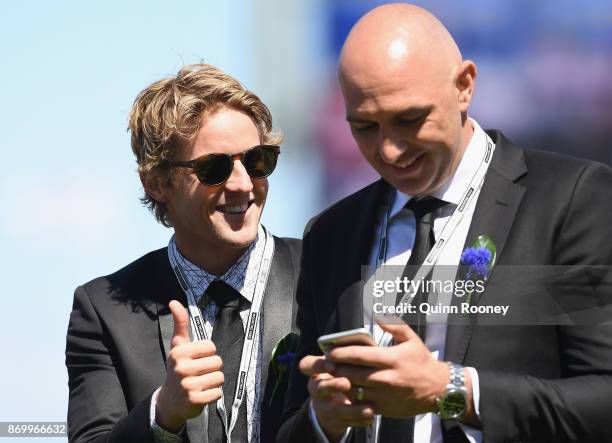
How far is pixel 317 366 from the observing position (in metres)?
3.64

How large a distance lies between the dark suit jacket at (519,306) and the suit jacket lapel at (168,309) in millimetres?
812

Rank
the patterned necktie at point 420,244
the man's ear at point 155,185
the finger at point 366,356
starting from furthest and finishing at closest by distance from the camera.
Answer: the man's ear at point 155,185
the patterned necktie at point 420,244
the finger at point 366,356

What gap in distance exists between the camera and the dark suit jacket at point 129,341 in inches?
200

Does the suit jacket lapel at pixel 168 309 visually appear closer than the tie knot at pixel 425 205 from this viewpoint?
No

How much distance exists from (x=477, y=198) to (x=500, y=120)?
4.15 meters

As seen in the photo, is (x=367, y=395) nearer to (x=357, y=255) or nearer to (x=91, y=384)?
(x=357, y=255)

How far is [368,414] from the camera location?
3570mm

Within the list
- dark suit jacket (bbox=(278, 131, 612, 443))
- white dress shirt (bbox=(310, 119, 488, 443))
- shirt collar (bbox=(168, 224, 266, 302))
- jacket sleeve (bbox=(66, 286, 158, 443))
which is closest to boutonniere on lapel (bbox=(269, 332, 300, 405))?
shirt collar (bbox=(168, 224, 266, 302))

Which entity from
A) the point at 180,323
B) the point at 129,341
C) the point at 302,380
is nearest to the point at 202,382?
the point at 180,323

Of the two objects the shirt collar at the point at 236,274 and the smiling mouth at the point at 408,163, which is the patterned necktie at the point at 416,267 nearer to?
the smiling mouth at the point at 408,163

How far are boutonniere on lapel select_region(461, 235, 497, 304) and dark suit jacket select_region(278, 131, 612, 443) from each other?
0.02 meters

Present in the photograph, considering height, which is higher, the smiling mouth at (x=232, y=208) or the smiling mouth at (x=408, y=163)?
the smiling mouth at (x=232, y=208)

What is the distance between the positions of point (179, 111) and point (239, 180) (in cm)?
42

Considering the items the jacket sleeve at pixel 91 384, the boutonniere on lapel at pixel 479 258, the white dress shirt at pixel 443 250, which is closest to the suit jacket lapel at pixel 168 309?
the jacket sleeve at pixel 91 384
